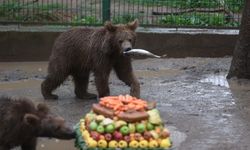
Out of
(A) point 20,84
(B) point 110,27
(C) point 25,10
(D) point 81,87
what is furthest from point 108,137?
(C) point 25,10

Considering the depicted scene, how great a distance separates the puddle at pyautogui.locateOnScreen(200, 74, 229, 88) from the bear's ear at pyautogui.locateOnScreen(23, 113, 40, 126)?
4.47 m

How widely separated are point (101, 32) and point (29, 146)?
2.73 meters

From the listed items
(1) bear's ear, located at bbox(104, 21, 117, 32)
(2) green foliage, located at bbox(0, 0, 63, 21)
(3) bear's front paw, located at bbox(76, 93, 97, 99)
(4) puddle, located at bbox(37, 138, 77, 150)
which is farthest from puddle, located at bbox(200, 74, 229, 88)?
(4) puddle, located at bbox(37, 138, 77, 150)

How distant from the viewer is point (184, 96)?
9.38 m

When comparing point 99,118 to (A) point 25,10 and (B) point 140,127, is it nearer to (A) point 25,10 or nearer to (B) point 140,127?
(B) point 140,127

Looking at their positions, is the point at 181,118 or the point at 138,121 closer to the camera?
the point at 138,121

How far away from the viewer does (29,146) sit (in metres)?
6.50

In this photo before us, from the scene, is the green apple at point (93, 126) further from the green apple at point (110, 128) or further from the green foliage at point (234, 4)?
the green foliage at point (234, 4)

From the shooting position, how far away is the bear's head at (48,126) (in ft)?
20.4

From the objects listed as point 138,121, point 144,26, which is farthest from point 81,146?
point 144,26

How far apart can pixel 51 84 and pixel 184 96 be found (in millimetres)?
1842

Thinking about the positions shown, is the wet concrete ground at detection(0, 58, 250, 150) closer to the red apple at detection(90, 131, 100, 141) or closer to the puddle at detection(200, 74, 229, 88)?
the puddle at detection(200, 74, 229, 88)

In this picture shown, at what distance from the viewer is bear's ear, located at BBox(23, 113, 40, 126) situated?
20.3 ft

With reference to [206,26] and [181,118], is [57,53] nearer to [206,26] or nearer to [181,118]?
[181,118]
